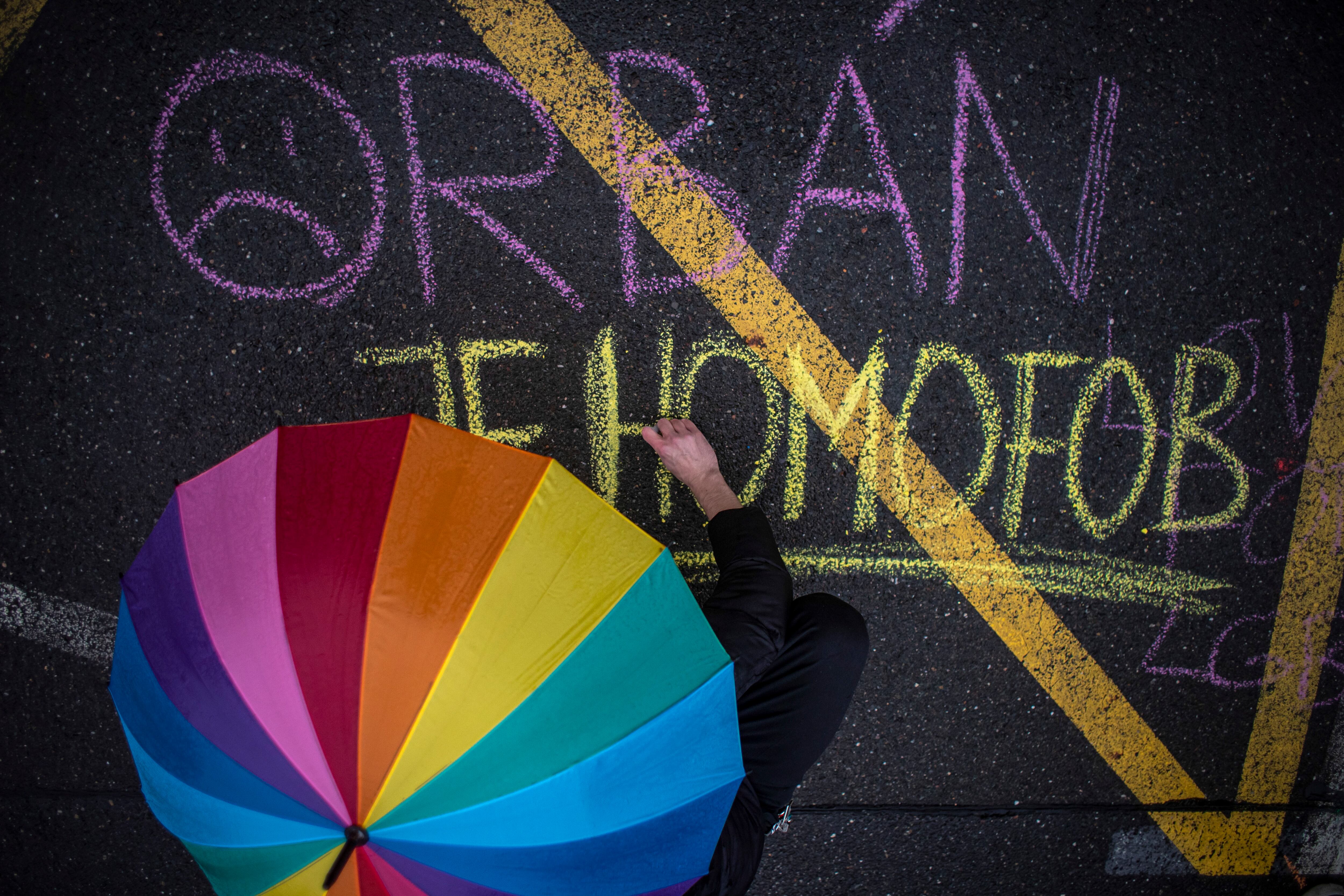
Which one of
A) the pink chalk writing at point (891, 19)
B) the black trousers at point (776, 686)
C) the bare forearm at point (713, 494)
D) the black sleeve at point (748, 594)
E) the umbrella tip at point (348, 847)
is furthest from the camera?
→ the pink chalk writing at point (891, 19)

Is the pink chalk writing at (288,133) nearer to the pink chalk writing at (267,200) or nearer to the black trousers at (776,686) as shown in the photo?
the pink chalk writing at (267,200)

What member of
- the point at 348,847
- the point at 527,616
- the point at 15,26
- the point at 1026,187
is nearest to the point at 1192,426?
the point at 1026,187

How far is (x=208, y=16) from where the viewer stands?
2.40 meters

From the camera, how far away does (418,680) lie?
1.25 meters

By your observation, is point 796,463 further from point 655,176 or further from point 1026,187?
point 1026,187

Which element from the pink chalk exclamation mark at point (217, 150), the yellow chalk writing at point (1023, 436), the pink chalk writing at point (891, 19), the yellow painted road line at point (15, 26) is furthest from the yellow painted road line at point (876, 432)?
the yellow painted road line at point (15, 26)

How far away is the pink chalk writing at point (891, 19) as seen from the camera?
244 cm

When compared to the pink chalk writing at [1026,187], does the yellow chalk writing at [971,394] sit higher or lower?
lower

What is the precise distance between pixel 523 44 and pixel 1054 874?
366 centimetres

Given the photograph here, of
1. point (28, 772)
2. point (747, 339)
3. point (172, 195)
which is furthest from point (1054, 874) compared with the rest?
point (172, 195)

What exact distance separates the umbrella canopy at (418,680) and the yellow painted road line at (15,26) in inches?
87.3

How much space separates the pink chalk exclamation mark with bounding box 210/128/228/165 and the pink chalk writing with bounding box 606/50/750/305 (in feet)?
4.45

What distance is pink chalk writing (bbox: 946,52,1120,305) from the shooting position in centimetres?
246

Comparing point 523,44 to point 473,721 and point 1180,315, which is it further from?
point 1180,315
